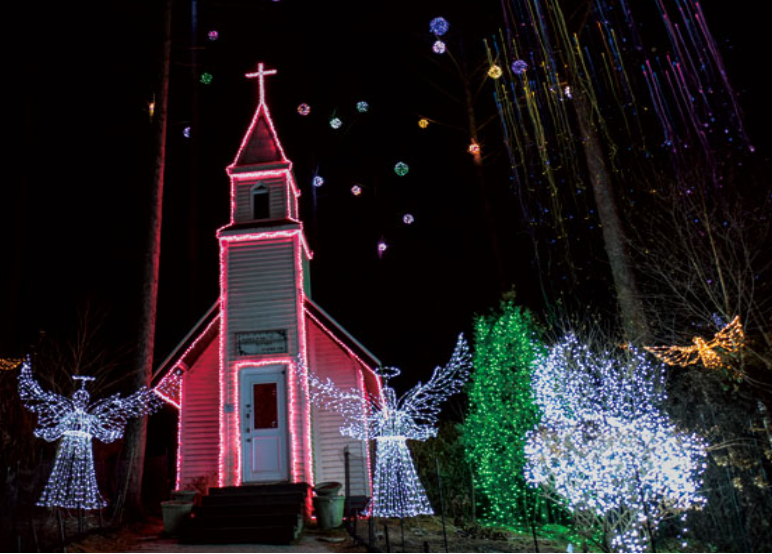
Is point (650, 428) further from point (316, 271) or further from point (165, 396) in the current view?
point (316, 271)

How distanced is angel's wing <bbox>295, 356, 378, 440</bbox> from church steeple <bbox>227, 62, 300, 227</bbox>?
12.3 feet

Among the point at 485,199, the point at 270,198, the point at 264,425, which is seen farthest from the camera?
the point at 485,199

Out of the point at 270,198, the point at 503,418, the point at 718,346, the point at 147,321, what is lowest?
the point at 503,418

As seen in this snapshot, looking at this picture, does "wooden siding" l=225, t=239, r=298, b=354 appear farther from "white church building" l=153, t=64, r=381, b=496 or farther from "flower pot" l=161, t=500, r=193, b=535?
"flower pot" l=161, t=500, r=193, b=535

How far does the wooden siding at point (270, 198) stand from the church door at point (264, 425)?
12.2ft

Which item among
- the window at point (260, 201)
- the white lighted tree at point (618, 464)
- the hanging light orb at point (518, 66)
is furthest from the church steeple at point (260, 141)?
the white lighted tree at point (618, 464)

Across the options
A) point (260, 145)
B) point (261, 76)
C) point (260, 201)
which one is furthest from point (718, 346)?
point (261, 76)

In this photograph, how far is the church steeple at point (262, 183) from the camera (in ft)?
48.1

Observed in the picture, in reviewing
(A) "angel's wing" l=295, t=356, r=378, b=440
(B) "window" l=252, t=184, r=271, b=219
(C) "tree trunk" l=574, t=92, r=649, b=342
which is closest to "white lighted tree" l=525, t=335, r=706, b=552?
(C) "tree trunk" l=574, t=92, r=649, b=342

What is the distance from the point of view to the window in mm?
14812

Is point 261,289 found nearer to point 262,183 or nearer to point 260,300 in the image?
point 260,300

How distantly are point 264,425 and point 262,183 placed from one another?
19.1 feet

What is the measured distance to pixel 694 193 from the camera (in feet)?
39.6

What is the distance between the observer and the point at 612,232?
12.8 meters
